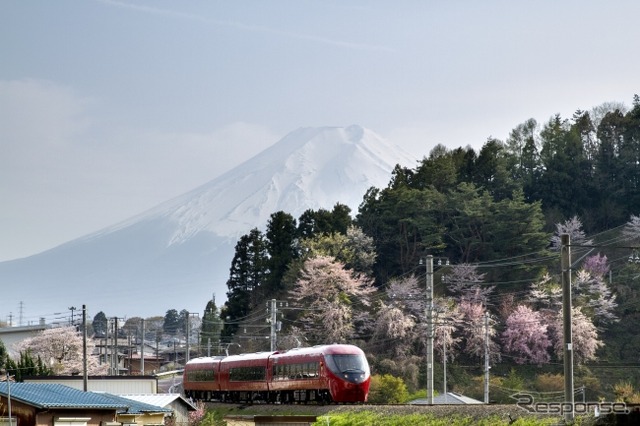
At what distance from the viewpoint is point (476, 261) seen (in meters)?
96.9

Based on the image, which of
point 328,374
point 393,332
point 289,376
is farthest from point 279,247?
point 328,374

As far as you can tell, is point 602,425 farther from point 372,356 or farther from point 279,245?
point 279,245

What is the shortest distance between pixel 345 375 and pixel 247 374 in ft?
37.8

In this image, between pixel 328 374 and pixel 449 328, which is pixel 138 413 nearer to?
pixel 328 374

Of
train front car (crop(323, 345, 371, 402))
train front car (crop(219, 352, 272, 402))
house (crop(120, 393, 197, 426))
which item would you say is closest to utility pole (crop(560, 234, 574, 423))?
house (crop(120, 393, 197, 426))

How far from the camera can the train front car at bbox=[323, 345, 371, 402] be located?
51969 mm

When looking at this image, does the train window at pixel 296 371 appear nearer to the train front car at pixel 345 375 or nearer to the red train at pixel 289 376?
the red train at pixel 289 376

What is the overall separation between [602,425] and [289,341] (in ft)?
200

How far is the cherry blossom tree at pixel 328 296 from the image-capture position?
9069 centimetres

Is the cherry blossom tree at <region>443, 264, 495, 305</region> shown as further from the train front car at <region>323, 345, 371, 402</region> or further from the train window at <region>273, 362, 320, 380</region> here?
the train front car at <region>323, 345, 371, 402</region>

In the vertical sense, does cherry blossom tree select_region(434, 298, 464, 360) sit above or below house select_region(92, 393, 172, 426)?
above

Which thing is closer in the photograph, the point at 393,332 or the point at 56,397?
the point at 56,397

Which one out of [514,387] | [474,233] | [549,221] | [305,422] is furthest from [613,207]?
[305,422]

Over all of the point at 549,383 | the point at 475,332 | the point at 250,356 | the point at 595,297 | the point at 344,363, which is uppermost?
the point at 595,297
